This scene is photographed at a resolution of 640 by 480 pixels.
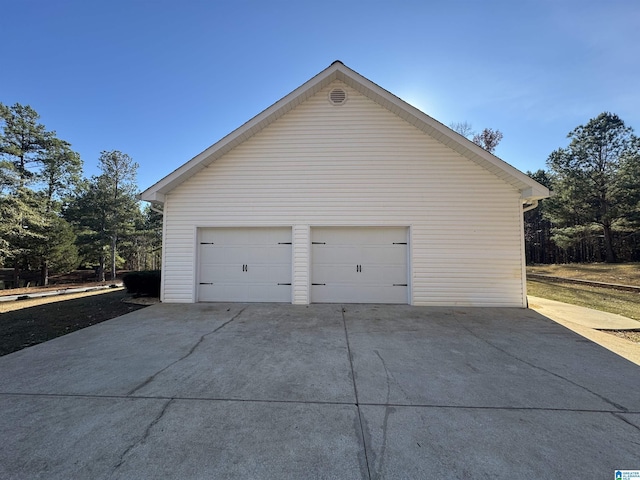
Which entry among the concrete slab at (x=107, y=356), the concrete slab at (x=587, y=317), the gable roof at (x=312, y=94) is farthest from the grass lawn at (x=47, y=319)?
the concrete slab at (x=587, y=317)

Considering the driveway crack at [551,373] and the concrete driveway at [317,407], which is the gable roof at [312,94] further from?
the driveway crack at [551,373]

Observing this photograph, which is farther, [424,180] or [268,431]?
[424,180]

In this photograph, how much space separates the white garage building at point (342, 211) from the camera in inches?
280

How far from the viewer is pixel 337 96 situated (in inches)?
299

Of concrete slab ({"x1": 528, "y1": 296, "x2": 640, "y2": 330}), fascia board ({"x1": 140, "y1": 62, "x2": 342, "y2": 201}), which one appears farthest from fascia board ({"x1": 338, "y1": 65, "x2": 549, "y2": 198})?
concrete slab ({"x1": 528, "y1": 296, "x2": 640, "y2": 330})

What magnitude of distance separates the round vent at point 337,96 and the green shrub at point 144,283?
293 inches

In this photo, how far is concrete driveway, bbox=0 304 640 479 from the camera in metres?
1.93

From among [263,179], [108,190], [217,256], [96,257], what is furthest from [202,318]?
[96,257]

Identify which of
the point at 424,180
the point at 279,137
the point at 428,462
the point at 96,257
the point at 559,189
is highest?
the point at 559,189

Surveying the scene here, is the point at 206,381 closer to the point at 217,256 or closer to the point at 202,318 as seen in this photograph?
the point at 202,318

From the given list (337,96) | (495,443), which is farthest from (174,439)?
(337,96)

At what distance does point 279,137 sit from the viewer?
7.55 m

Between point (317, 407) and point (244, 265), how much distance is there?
5.49 m

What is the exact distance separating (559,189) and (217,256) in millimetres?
27817
